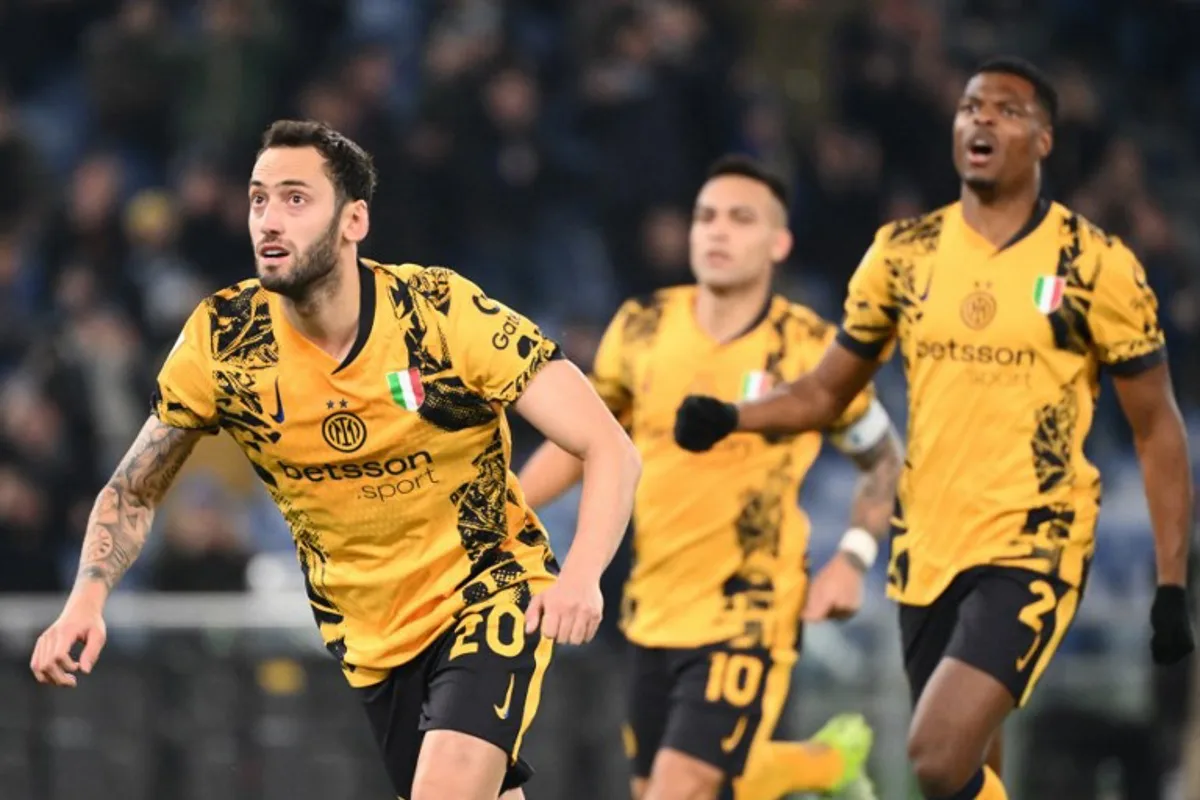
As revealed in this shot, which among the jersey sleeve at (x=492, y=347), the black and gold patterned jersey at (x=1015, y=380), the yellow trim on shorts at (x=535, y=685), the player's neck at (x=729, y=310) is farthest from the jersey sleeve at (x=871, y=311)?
the yellow trim on shorts at (x=535, y=685)

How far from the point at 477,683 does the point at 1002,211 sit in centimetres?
239

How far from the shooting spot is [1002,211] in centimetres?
777

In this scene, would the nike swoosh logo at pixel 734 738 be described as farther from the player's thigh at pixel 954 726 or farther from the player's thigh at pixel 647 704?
the player's thigh at pixel 954 726

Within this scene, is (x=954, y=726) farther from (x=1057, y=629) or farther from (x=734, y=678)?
(x=734, y=678)

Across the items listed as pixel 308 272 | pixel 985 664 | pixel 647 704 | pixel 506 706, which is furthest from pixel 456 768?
pixel 647 704

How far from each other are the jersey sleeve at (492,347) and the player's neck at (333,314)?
25 centimetres

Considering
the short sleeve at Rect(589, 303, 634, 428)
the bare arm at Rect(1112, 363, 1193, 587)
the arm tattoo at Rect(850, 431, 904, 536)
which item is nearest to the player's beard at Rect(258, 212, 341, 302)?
the bare arm at Rect(1112, 363, 1193, 587)

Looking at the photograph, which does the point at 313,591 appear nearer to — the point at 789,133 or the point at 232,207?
the point at 232,207

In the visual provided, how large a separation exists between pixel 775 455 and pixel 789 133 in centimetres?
705

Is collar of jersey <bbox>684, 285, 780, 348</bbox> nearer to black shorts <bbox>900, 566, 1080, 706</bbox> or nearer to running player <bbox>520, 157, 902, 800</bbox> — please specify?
running player <bbox>520, 157, 902, 800</bbox>

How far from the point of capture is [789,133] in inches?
616

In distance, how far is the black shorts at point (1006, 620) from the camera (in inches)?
293

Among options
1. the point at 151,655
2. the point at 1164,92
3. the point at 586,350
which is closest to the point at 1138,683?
the point at 586,350

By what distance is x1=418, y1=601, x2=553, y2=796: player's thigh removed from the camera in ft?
21.2
